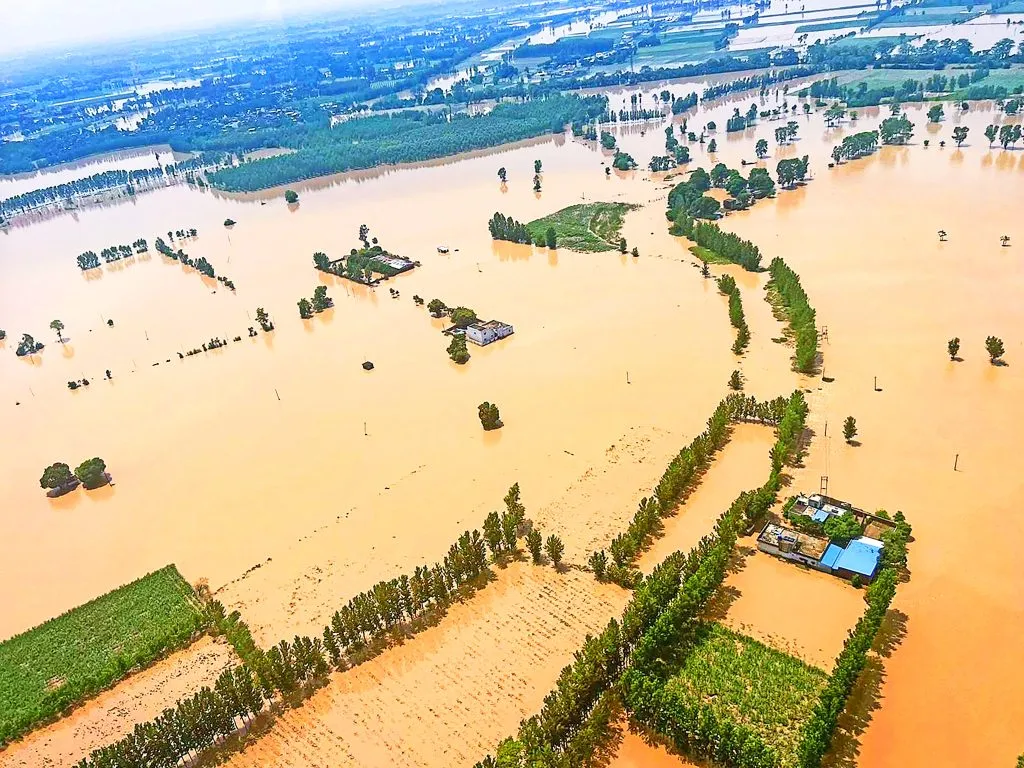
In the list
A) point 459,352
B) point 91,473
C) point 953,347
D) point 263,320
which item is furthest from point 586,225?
point 91,473

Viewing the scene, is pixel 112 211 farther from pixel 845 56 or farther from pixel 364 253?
pixel 845 56

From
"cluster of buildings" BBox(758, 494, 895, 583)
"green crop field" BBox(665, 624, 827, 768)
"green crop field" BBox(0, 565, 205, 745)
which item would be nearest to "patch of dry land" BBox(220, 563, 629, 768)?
"green crop field" BBox(665, 624, 827, 768)

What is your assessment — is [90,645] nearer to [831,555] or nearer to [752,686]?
[752,686]

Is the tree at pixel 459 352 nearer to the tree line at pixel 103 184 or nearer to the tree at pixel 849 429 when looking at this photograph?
the tree at pixel 849 429

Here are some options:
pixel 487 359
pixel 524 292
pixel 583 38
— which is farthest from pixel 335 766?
pixel 583 38

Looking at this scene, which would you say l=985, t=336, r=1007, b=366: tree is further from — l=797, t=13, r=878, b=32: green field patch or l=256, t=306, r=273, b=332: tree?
l=797, t=13, r=878, b=32: green field patch

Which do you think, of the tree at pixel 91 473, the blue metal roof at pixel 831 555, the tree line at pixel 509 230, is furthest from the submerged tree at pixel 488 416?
the tree line at pixel 509 230
